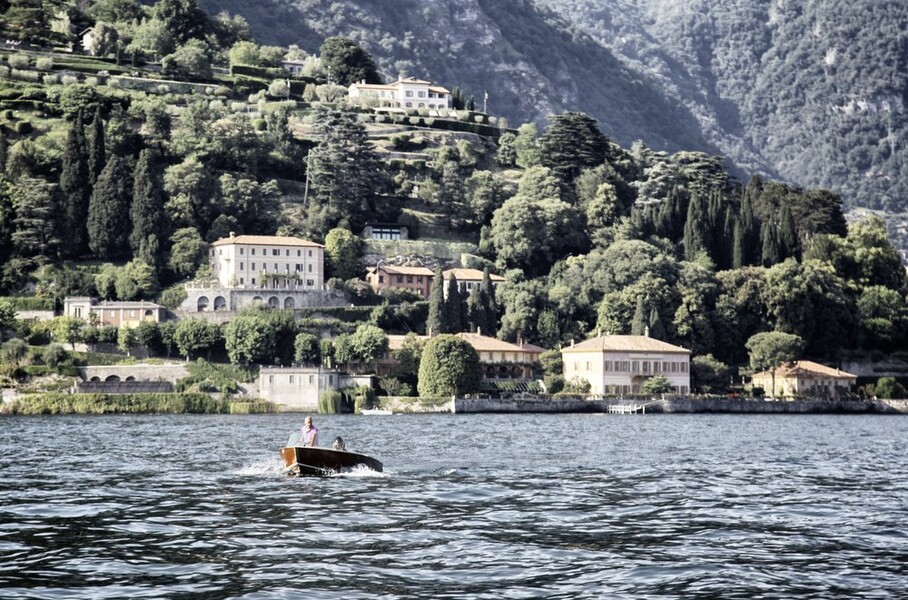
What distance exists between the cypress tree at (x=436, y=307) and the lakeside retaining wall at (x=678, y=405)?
42.0 feet

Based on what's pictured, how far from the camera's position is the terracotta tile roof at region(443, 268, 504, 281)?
124 m

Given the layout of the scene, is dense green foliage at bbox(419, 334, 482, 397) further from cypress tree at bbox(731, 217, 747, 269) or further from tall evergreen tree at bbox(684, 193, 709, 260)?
cypress tree at bbox(731, 217, 747, 269)

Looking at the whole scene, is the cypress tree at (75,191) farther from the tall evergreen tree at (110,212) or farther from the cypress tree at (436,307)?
the cypress tree at (436,307)

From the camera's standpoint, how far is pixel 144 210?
4572 inches

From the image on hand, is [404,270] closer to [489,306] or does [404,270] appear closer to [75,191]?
[489,306]

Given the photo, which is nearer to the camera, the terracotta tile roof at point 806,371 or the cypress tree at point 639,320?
the terracotta tile roof at point 806,371

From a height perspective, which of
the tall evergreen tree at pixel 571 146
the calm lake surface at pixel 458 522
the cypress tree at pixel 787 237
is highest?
the tall evergreen tree at pixel 571 146

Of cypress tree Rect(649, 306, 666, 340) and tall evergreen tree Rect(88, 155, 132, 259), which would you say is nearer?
cypress tree Rect(649, 306, 666, 340)

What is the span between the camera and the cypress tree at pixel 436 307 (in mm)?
113500

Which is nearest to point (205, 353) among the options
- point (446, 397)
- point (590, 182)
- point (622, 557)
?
point (446, 397)

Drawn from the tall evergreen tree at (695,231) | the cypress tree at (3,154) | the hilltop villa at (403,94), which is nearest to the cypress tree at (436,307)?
the tall evergreen tree at (695,231)

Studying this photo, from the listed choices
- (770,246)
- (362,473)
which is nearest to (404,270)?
(770,246)

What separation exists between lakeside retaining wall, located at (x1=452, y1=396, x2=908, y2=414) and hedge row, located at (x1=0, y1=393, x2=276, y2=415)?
15326 mm

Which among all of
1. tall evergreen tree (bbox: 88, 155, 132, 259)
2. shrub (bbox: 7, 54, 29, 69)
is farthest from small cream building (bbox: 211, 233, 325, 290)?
shrub (bbox: 7, 54, 29, 69)
